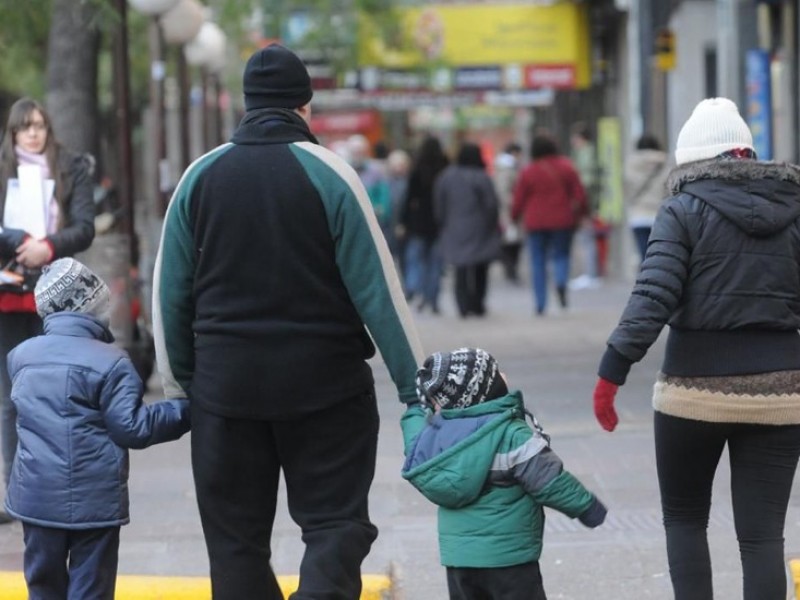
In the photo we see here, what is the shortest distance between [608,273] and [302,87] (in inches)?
806

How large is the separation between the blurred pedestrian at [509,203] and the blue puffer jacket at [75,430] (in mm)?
17743

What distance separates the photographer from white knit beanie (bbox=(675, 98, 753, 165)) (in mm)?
5215

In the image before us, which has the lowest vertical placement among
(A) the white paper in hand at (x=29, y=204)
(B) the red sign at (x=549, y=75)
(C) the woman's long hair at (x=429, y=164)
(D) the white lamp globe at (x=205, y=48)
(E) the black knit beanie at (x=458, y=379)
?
A: (C) the woman's long hair at (x=429, y=164)

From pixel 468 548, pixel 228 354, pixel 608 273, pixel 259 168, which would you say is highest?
pixel 259 168

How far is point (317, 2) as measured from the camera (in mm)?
24219

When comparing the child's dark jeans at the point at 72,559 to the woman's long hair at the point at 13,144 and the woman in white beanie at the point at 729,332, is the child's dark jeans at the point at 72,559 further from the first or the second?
the woman's long hair at the point at 13,144

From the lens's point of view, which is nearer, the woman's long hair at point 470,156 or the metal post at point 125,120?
the metal post at point 125,120

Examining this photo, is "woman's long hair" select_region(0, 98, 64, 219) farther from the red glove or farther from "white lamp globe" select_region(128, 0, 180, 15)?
"white lamp globe" select_region(128, 0, 180, 15)

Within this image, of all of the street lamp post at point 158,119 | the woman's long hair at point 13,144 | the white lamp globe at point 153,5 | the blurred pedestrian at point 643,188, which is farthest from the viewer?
the blurred pedestrian at point 643,188

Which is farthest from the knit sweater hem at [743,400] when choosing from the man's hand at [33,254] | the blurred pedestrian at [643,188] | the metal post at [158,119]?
the blurred pedestrian at [643,188]

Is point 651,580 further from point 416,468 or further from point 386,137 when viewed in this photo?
point 386,137

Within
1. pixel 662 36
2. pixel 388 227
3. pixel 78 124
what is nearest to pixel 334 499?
pixel 78 124

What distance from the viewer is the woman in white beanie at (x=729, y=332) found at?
5023 millimetres

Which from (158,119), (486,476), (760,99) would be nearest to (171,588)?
(486,476)
